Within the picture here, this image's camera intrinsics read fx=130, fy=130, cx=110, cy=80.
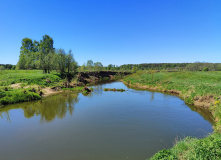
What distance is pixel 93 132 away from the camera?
11.4m

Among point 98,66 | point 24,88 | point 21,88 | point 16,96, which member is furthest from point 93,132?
point 98,66

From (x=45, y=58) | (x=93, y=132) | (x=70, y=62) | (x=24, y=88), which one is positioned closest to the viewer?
(x=93, y=132)

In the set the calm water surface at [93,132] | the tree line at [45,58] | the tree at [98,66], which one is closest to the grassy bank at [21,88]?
the calm water surface at [93,132]

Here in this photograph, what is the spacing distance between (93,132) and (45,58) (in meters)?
40.4

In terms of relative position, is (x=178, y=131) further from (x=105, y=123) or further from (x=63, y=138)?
(x=63, y=138)

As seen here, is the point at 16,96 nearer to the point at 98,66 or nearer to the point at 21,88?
the point at 21,88

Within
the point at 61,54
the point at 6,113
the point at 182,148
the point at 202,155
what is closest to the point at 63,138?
the point at 182,148

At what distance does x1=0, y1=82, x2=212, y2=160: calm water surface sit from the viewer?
28.4 feet

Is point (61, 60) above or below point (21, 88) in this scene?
above

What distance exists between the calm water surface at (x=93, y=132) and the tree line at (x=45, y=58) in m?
29.3

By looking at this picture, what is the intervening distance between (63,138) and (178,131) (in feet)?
32.5

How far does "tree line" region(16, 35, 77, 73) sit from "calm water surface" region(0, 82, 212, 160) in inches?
1153

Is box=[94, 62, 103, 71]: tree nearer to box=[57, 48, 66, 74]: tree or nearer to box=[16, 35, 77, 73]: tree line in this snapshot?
box=[16, 35, 77, 73]: tree line

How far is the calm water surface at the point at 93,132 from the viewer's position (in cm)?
866
